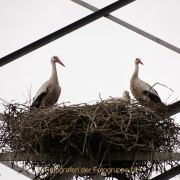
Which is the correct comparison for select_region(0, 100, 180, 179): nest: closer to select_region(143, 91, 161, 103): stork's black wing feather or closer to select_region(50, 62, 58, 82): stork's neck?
select_region(143, 91, 161, 103): stork's black wing feather

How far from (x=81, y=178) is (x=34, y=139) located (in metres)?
0.86

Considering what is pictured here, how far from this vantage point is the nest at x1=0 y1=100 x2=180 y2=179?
197 inches

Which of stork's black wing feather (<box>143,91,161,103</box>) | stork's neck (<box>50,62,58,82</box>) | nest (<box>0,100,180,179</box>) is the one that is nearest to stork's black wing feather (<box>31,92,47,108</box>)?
stork's neck (<box>50,62,58,82</box>)

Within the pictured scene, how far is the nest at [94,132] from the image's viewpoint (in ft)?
16.4

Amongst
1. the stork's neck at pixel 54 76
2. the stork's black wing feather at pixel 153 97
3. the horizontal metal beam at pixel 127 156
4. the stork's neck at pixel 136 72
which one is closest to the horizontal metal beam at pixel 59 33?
the horizontal metal beam at pixel 127 156

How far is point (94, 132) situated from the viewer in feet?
16.2

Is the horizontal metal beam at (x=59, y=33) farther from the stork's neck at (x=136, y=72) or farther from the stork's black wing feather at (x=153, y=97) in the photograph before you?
the stork's neck at (x=136, y=72)

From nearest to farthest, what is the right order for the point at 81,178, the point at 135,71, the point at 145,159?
1. the point at 145,159
2. the point at 81,178
3. the point at 135,71

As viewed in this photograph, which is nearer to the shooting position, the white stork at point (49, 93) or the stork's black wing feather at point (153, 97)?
the stork's black wing feather at point (153, 97)

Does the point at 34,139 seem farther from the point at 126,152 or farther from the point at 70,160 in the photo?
the point at 126,152

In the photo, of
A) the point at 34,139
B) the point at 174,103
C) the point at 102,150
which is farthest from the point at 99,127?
the point at 174,103

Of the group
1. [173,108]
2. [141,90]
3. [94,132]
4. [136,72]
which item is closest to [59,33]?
[94,132]

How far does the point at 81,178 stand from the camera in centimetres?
571

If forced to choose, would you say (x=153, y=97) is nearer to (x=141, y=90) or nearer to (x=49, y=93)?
(x=141, y=90)
